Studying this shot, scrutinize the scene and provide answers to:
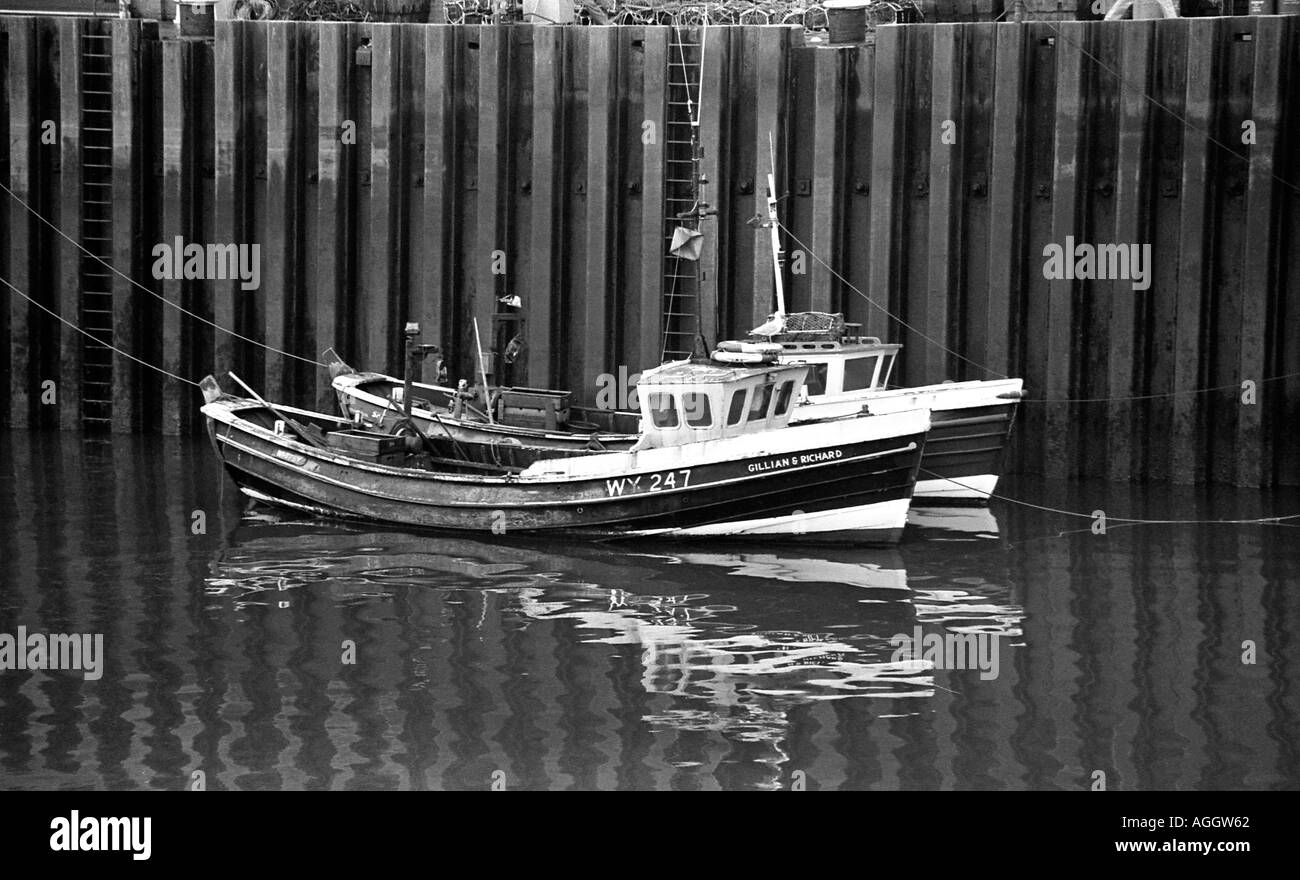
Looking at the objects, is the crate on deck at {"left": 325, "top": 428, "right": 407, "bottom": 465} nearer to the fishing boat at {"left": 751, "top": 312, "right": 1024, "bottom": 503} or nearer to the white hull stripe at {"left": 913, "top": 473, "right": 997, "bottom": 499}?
the fishing boat at {"left": 751, "top": 312, "right": 1024, "bottom": 503}

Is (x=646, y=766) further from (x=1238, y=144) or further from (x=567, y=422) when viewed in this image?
(x=1238, y=144)

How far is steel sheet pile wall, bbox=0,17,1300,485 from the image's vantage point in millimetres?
23719

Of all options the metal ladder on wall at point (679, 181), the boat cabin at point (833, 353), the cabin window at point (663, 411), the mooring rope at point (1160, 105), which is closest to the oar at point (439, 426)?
the cabin window at point (663, 411)

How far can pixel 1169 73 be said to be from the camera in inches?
941

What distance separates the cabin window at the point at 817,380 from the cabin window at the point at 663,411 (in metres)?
3.21

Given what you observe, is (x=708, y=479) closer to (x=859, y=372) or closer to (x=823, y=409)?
(x=823, y=409)

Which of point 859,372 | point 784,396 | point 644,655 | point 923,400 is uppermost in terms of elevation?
point 859,372

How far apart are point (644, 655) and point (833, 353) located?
321 inches

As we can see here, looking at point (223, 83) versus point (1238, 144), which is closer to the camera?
point (1238, 144)

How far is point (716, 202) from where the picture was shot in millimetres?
25750

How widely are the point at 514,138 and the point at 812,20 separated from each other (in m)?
5.46

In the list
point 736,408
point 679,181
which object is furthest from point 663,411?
point 679,181

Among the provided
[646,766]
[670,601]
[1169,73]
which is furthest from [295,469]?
[1169,73]
